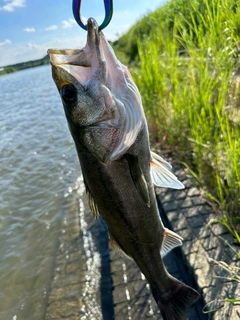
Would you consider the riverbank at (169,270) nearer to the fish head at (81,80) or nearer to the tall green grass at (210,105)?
the tall green grass at (210,105)

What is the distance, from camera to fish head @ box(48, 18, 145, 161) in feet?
5.44

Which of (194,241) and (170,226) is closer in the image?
(194,241)

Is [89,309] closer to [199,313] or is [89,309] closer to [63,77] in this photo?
[199,313]

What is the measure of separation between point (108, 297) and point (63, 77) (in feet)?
9.69

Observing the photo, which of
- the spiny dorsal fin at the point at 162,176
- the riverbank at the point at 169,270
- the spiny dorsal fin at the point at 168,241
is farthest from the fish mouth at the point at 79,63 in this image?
the riverbank at the point at 169,270

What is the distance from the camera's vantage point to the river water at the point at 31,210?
4.56 meters

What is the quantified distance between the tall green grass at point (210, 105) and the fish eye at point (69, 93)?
1.69 meters

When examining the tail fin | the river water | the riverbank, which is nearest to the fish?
the tail fin

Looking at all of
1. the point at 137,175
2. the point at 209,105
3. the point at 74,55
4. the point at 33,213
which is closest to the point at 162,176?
the point at 137,175

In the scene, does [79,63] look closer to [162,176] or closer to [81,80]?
[81,80]

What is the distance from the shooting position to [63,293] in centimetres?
423

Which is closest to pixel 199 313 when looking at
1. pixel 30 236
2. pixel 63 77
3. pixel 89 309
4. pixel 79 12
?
pixel 89 309

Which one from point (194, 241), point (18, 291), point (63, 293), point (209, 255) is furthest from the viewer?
point (18, 291)

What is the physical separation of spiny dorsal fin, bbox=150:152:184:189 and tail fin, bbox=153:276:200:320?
2.35ft
